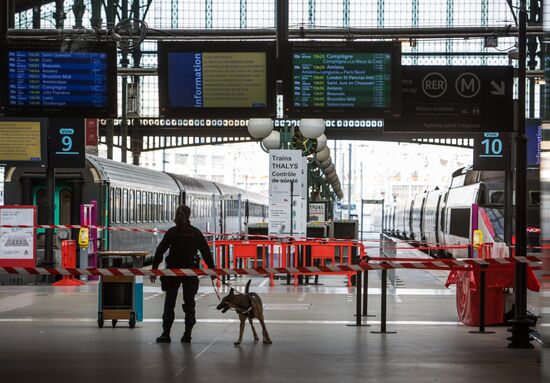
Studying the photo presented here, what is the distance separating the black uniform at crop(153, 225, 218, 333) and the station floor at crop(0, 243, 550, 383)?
0.47 m

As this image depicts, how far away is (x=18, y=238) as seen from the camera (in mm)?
23906

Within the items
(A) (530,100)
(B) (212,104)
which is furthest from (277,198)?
(A) (530,100)

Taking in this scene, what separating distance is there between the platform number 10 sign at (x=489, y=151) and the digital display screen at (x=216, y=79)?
889 centimetres

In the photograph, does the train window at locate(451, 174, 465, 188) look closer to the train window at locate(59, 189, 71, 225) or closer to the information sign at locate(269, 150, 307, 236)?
the train window at locate(59, 189, 71, 225)

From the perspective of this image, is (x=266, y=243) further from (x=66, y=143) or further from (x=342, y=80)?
(x=342, y=80)

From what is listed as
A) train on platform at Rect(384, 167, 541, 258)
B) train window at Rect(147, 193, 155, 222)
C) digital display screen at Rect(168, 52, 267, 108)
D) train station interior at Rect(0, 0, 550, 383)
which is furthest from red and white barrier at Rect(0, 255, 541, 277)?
train window at Rect(147, 193, 155, 222)

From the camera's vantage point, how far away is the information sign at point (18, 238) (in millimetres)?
23828

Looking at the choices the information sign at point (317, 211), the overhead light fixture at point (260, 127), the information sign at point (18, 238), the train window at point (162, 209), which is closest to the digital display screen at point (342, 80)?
the information sign at point (18, 238)

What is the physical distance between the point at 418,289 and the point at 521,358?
12.0 m

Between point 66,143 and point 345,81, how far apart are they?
334 inches

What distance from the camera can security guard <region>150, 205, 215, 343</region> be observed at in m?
13.3

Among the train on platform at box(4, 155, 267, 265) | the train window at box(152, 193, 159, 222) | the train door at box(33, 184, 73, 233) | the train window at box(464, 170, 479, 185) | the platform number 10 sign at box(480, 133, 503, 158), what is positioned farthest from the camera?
the train window at box(464, 170, 479, 185)

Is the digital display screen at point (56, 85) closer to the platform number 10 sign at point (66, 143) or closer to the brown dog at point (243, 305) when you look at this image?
the brown dog at point (243, 305)

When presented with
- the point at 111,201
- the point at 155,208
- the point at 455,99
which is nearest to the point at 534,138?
the point at 455,99
